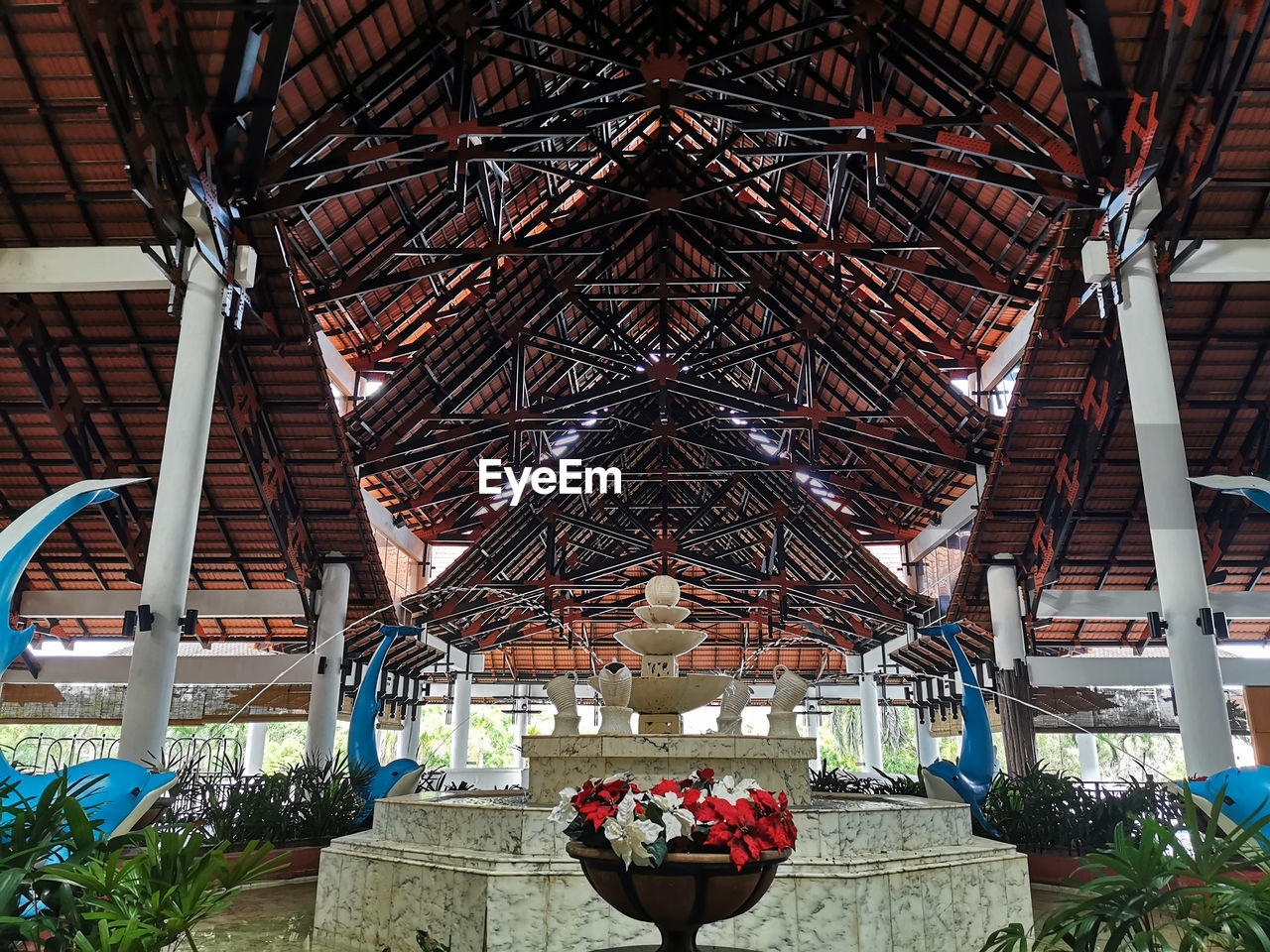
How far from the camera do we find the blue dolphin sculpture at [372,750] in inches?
477

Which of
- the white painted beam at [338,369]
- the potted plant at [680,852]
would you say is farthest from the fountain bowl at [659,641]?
the white painted beam at [338,369]

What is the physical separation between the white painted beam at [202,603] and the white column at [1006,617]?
1210 cm

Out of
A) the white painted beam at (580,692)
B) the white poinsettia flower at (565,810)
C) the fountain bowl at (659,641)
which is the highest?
the white painted beam at (580,692)

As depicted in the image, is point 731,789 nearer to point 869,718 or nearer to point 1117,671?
point 1117,671

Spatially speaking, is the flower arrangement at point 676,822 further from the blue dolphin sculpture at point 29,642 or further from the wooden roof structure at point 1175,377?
the wooden roof structure at point 1175,377

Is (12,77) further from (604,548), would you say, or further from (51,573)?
(604,548)

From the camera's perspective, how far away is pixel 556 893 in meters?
6.04

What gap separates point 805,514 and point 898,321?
6701 millimetres

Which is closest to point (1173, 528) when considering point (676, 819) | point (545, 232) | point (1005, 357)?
point (676, 819)

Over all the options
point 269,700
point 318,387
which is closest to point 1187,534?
point 318,387

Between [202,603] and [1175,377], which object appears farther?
[202,603]

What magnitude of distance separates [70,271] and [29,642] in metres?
→ 6.52

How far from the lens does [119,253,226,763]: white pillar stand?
9.23 metres

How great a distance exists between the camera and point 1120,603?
16312 millimetres
